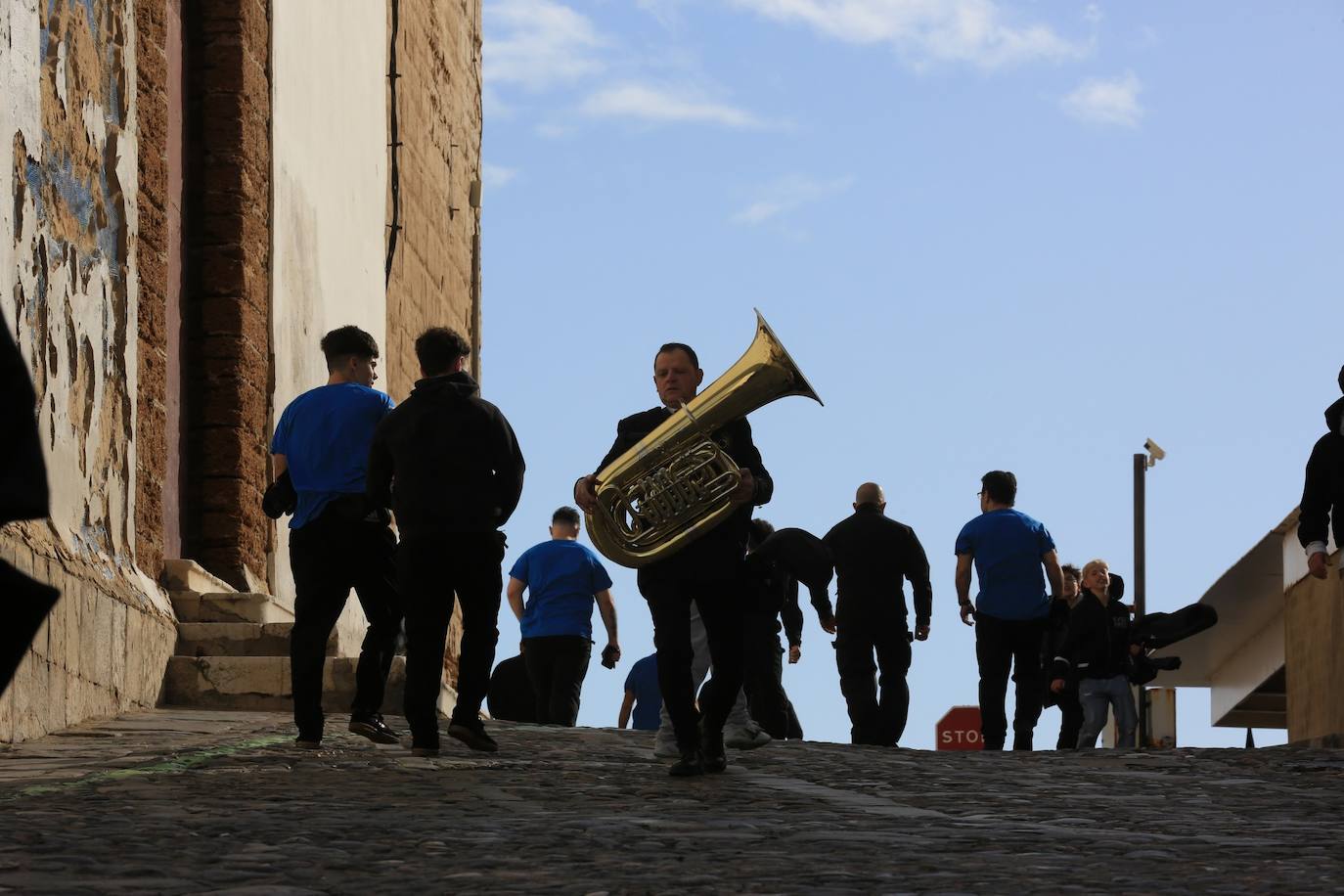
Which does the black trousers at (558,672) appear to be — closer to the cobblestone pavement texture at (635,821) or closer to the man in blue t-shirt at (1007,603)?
the man in blue t-shirt at (1007,603)

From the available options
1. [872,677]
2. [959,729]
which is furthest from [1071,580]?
[959,729]

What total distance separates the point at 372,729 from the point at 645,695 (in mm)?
4464

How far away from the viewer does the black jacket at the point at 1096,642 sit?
13.5 meters

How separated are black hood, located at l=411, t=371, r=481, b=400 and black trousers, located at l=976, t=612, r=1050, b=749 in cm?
449

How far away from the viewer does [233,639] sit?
1294 centimetres

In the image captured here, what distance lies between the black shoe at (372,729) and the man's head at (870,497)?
170 inches

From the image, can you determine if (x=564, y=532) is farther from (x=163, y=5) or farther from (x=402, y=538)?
(x=402, y=538)

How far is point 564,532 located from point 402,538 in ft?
15.6

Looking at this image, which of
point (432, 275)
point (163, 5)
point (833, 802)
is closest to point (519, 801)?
point (833, 802)

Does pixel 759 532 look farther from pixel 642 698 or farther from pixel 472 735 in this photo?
pixel 472 735

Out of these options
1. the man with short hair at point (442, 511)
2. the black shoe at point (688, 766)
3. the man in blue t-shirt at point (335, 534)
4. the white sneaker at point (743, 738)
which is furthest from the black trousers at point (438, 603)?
the white sneaker at point (743, 738)

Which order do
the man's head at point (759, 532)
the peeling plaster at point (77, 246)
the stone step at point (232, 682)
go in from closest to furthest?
the peeling plaster at point (77, 246) → the man's head at point (759, 532) → the stone step at point (232, 682)

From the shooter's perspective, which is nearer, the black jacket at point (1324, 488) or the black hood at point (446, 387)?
the black hood at point (446, 387)

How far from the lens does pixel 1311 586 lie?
1379 cm
